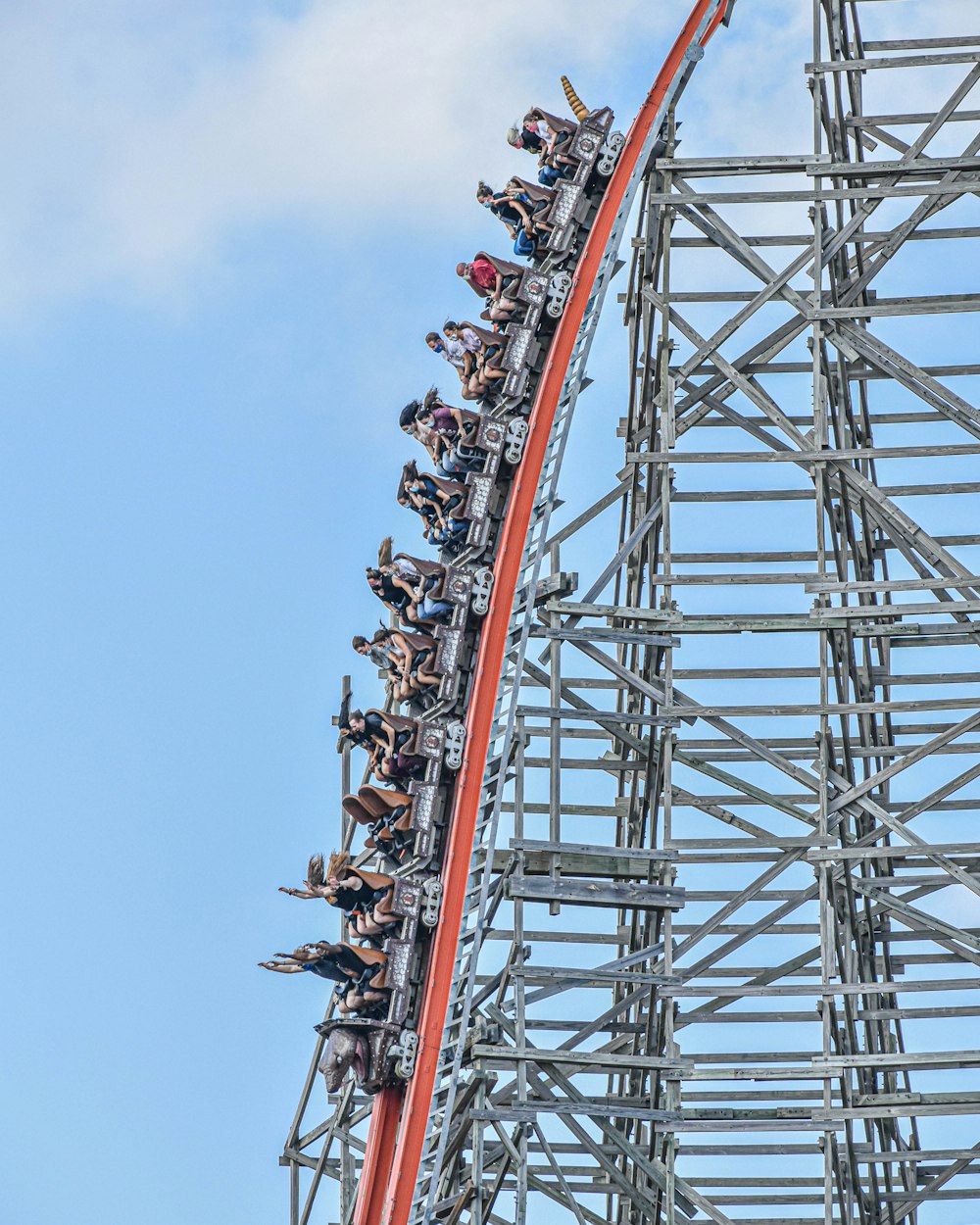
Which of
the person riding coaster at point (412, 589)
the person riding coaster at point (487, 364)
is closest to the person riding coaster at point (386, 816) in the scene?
the person riding coaster at point (412, 589)

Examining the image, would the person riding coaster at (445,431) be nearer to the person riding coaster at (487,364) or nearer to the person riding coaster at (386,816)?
the person riding coaster at (487,364)

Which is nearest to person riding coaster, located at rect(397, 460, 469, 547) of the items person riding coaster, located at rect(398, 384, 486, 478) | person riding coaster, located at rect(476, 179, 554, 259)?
person riding coaster, located at rect(398, 384, 486, 478)

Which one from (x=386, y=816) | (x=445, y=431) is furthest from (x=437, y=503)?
(x=386, y=816)

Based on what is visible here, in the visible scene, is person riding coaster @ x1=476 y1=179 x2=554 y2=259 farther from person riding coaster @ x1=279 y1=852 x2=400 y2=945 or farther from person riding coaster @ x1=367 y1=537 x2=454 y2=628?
person riding coaster @ x1=279 y1=852 x2=400 y2=945

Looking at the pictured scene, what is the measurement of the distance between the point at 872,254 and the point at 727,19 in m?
1.97

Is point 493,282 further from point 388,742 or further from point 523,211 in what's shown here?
point 388,742

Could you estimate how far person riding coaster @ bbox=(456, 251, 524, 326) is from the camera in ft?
63.8

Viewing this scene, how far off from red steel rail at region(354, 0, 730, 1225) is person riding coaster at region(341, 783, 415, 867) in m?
0.38

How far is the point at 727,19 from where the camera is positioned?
19.9 metres

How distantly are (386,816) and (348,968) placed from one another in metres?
1.12

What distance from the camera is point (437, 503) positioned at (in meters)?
18.9

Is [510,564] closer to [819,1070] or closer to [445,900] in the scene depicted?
[445,900]

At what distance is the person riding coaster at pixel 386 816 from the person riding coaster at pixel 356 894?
0.82 ft

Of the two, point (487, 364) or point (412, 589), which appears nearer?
point (412, 589)
